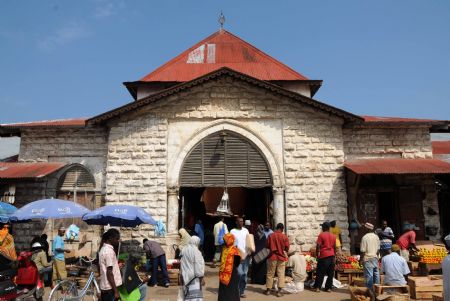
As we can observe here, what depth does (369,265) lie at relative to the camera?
29.9 ft

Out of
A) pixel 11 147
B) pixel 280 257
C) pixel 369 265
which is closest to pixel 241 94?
pixel 280 257

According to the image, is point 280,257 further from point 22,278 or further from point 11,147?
point 11,147

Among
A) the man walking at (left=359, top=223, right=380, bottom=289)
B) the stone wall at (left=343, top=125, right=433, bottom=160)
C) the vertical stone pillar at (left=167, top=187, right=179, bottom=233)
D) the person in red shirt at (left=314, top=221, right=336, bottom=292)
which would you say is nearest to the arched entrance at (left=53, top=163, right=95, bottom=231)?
the vertical stone pillar at (left=167, top=187, right=179, bottom=233)

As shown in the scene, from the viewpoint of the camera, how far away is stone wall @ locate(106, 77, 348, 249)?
44.1 feet

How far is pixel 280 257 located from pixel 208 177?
499cm

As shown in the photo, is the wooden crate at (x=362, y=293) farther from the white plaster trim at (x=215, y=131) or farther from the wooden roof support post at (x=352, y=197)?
the white plaster trim at (x=215, y=131)

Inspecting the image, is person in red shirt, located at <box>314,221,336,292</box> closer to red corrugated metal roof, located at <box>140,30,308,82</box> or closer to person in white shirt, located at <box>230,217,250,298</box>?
person in white shirt, located at <box>230,217,250,298</box>

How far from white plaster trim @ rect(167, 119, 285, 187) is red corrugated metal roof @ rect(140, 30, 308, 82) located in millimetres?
5720

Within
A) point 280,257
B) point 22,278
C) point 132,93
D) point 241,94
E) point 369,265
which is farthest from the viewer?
point 132,93

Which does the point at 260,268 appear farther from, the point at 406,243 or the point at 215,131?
the point at 215,131

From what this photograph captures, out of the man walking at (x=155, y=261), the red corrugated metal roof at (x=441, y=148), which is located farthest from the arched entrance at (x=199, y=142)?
the red corrugated metal roof at (x=441, y=148)

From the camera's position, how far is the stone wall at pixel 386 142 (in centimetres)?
1428

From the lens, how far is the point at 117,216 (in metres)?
10.5

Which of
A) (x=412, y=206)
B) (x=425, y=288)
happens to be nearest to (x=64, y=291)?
(x=425, y=288)
